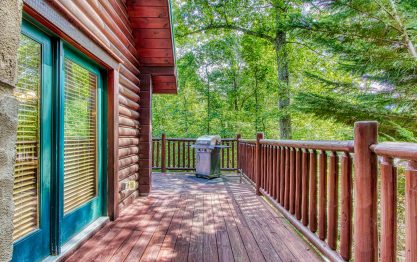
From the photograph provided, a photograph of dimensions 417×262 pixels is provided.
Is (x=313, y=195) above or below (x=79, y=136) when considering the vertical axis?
below

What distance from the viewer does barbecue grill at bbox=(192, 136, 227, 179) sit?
20.5ft

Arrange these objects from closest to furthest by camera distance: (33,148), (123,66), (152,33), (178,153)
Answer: (33,148), (123,66), (152,33), (178,153)

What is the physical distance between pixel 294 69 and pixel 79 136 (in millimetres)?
9429

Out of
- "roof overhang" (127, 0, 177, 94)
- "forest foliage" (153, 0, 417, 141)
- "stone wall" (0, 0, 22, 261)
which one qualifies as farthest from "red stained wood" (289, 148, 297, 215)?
"roof overhang" (127, 0, 177, 94)

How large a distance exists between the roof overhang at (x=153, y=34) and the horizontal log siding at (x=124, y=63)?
0.14m

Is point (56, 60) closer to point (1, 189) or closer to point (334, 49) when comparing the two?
point (1, 189)

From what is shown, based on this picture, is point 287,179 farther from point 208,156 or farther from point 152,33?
point 208,156

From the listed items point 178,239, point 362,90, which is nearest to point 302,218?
point 178,239

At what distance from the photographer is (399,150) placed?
1189 millimetres

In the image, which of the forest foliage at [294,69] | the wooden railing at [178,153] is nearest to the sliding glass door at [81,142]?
the forest foliage at [294,69]

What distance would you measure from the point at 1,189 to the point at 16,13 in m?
0.56

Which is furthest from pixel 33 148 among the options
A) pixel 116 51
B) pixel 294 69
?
pixel 294 69

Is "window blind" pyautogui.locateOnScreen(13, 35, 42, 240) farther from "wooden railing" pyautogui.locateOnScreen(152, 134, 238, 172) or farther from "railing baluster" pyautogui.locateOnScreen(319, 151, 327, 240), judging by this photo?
"wooden railing" pyautogui.locateOnScreen(152, 134, 238, 172)

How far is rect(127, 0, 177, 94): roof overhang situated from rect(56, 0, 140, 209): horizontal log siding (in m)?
0.14
